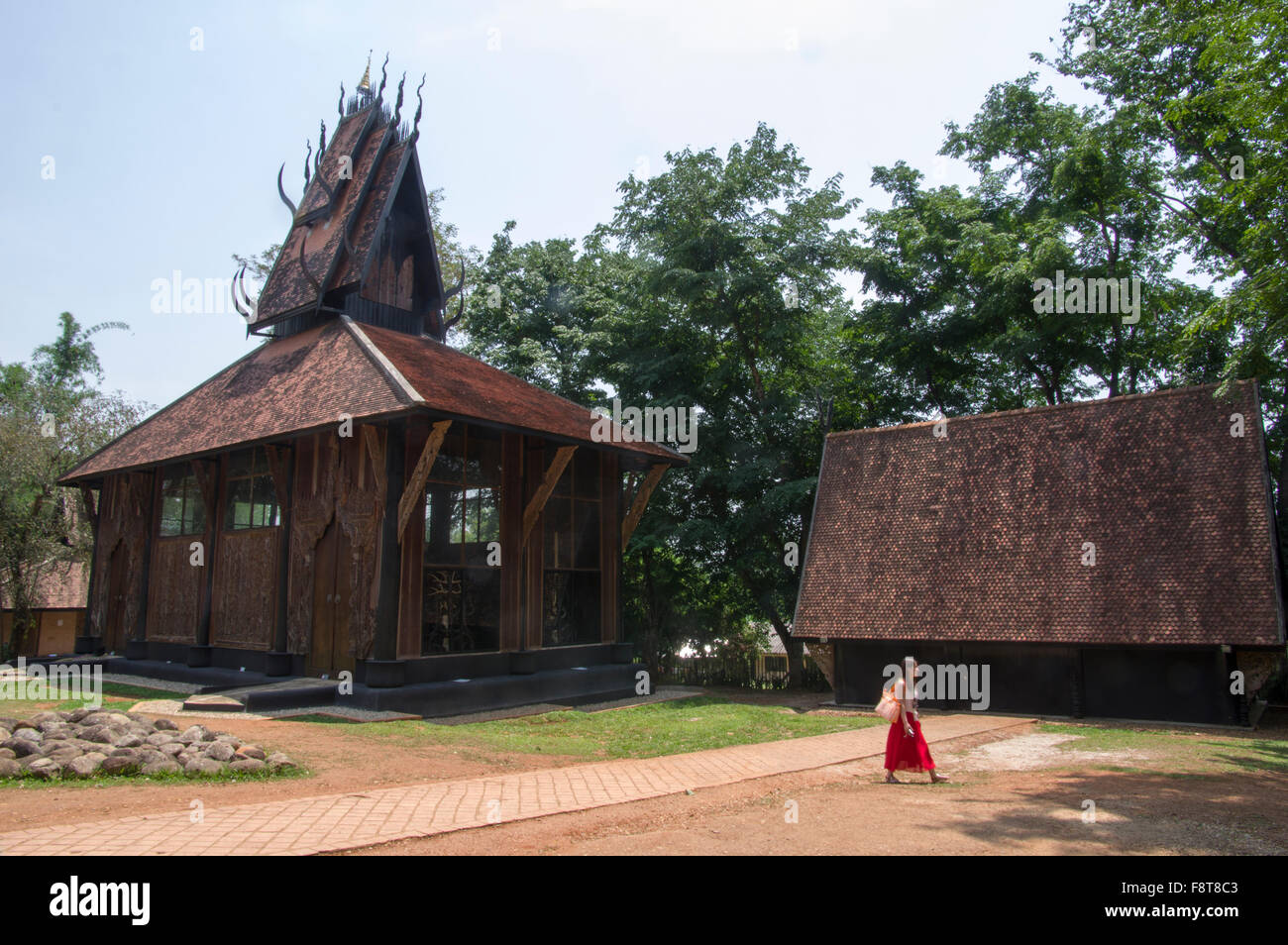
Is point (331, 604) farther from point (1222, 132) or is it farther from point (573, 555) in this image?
point (1222, 132)

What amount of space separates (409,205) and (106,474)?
35.1 feet

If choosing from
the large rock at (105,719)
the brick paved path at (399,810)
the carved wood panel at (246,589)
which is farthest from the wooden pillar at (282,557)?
the brick paved path at (399,810)

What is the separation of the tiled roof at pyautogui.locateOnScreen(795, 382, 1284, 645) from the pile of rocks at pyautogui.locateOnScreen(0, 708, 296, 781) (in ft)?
44.0

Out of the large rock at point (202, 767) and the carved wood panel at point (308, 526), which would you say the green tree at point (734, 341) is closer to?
the carved wood panel at point (308, 526)

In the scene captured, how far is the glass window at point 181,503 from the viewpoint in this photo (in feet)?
66.6

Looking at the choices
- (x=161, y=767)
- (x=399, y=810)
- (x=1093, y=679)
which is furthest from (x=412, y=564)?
(x=1093, y=679)

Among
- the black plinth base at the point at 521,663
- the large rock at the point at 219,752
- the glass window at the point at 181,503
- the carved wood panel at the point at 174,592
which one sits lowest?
the black plinth base at the point at 521,663

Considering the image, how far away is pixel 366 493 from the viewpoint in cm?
1584

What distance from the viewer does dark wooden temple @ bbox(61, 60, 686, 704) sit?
1567 cm

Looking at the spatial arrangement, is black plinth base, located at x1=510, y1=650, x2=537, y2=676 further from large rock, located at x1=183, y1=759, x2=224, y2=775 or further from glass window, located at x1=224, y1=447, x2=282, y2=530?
large rock, located at x1=183, y1=759, x2=224, y2=775

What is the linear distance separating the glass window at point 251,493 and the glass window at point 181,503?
3.89ft

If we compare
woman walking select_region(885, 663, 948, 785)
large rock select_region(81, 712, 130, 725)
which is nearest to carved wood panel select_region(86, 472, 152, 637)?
large rock select_region(81, 712, 130, 725)

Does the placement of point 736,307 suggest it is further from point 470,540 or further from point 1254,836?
point 1254,836

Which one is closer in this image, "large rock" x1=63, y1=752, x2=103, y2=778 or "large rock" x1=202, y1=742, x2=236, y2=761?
"large rock" x1=63, y1=752, x2=103, y2=778
